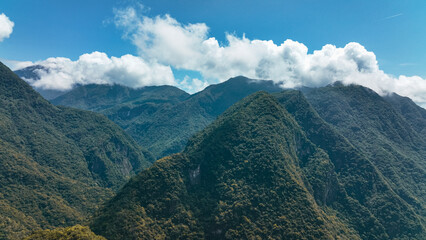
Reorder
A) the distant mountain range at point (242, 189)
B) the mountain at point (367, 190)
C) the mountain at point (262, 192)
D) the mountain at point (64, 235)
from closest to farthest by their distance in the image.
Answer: the mountain at point (64, 235)
the mountain at point (262, 192)
the distant mountain range at point (242, 189)
the mountain at point (367, 190)

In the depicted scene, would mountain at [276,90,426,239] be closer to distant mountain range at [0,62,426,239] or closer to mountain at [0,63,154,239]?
distant mountain range at [0,62,426,239]

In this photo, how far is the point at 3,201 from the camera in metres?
125

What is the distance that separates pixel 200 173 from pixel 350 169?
99087mm

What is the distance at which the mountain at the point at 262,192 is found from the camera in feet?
347

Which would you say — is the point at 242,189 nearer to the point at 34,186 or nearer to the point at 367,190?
the point at 367,190

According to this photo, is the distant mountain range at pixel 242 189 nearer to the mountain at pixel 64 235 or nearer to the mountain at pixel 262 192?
the mountain at pixel 262 192

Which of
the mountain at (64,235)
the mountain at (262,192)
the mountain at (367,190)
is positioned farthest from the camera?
the mountain at (367,190)

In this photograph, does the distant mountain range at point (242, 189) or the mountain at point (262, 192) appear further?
the distant mountain range at point (242, 189)

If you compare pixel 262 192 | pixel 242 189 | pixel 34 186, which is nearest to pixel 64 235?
pixel 242 189

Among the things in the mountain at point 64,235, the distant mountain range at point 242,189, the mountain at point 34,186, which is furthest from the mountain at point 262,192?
the mountain at point 34,186

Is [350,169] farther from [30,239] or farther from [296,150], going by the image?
[30,239]

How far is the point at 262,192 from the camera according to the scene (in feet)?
396

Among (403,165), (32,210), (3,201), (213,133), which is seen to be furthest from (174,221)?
(403,165)

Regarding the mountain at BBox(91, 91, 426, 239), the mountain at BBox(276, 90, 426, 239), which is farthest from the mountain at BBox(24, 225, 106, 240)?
the mountain at BBox(276, 90, 426, 239)
